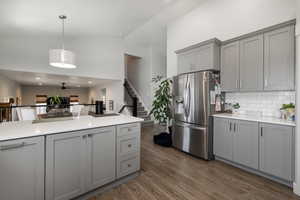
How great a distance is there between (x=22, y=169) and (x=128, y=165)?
123 centimetres

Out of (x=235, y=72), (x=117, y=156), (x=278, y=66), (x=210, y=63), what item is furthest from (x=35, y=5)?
(x=278, y=66)

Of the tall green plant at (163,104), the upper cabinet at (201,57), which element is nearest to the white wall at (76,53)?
the tall green plant at (163,104)

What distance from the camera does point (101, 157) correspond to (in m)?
1.85

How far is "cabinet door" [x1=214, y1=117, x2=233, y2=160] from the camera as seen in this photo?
2.55 metres

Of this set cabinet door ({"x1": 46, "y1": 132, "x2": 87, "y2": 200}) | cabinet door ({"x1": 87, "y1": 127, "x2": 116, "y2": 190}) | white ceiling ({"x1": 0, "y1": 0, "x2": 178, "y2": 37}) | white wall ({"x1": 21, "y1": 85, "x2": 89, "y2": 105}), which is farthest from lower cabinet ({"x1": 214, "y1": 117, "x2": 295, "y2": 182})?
white wall ({"x1": 21, "y1": 85, "x2": 89, "y2": 105})

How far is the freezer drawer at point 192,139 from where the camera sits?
9.10ft

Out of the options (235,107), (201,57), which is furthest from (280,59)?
(201,57)

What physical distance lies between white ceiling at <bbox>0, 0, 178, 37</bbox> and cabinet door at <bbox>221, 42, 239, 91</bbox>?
1.73 metres

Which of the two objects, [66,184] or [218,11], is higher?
[218,11]

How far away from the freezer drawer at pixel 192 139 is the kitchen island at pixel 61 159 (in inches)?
56.8

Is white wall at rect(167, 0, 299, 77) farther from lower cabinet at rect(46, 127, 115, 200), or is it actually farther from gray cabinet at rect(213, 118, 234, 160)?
lower cabinet at rect(46, 127, 115, 200)

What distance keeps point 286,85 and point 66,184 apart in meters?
3.27

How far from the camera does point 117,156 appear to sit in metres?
2.00

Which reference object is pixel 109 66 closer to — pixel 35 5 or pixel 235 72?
pixel 35 5
